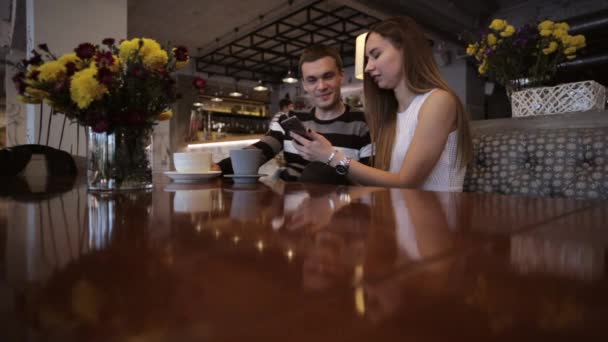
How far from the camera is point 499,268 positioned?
0.20 meters

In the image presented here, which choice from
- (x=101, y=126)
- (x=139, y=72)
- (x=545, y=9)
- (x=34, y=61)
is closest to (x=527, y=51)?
(x=139, y=72)

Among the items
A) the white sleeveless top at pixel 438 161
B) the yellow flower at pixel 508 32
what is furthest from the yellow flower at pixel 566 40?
the white sleeveless top at pixel 438 161

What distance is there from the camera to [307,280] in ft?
0.58

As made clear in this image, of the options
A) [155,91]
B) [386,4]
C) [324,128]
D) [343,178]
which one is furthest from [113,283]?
[386,4]

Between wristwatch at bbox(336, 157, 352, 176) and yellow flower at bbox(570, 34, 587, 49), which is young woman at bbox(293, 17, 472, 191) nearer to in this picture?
wristwatch at bbox(336, 157, 352, 176)

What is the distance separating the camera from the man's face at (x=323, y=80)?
66.0 inches

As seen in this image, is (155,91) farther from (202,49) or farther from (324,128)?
(202,49)

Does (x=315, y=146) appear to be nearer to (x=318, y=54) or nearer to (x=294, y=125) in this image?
(x=294, y=125)

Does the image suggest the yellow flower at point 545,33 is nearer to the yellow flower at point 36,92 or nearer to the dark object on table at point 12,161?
the yellow flower at point 36,92

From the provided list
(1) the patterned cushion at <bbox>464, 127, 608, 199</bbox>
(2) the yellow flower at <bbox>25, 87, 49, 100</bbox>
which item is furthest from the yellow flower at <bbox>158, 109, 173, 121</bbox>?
(1) the patterned cushion at <bbox>464, 127, 608, 199</bbox>

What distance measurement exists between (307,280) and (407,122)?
1235mm

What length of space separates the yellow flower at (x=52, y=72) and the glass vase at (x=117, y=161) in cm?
13

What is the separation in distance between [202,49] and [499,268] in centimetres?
813

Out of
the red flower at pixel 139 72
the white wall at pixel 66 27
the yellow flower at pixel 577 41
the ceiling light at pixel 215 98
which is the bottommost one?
the red flower at pixel 139 72
